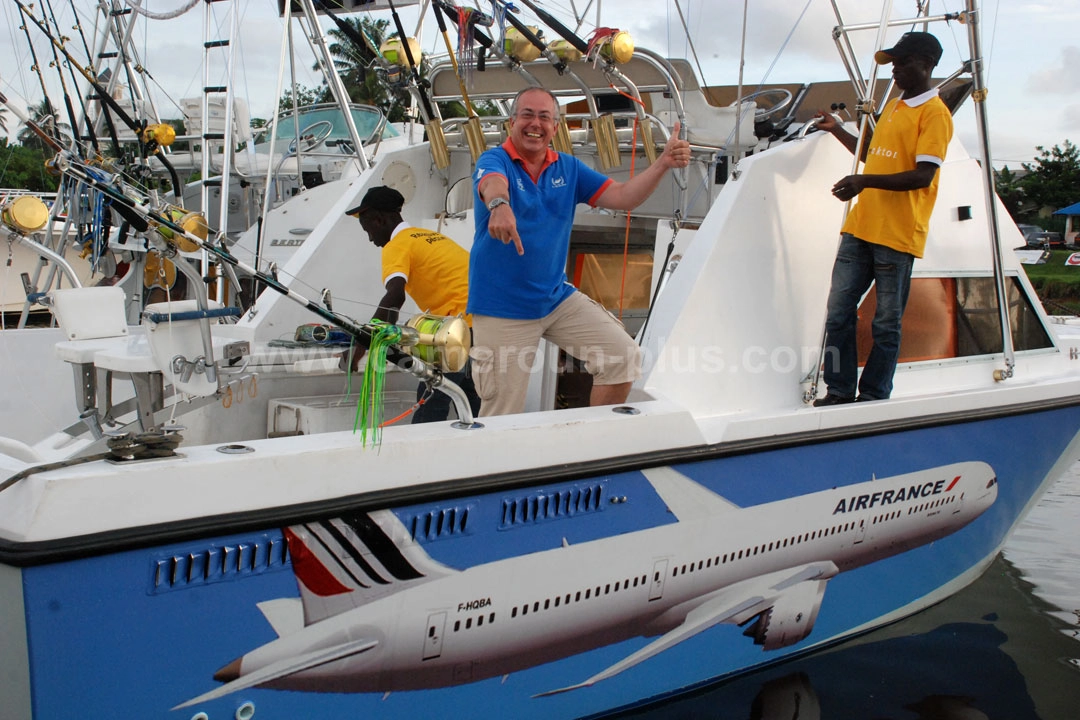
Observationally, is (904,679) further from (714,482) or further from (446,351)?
(446,351)

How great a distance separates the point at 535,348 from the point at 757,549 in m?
1.05

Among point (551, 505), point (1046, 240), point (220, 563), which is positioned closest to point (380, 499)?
point (220, 563)

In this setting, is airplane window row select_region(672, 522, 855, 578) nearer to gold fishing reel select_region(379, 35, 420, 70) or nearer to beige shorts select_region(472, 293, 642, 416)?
beige shorts select_region(472, 293, 642, 416)

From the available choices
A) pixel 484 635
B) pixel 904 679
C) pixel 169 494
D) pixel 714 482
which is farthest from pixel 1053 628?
pixel 169 494

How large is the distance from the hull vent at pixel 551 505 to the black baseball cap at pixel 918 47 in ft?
6.70

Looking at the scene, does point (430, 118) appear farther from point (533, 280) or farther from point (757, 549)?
point (757, 549)

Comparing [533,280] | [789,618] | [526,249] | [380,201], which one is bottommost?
[789,618]

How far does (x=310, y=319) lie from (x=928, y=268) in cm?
288

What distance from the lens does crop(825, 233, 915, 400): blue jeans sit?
346 cm

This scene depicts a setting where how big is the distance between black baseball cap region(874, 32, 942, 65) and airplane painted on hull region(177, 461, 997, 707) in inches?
63.6

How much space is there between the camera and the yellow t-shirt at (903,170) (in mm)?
3332

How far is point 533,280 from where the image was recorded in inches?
119

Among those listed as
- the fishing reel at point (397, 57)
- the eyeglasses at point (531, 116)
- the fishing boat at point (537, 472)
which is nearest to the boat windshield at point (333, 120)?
the fishing reel at point (397, 57)

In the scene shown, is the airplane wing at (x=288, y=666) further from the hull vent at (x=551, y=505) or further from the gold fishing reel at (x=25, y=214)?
the gold fishing reel at (x=25, y=214)
